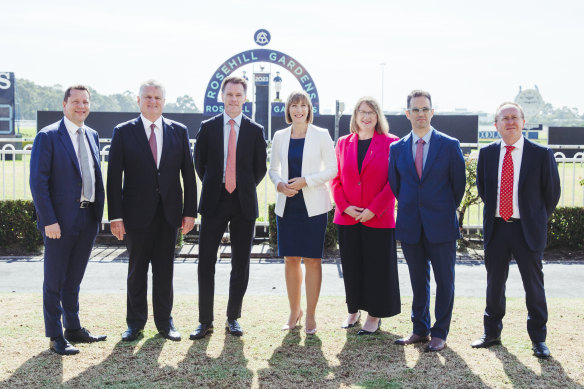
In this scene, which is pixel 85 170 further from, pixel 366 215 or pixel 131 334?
pixel 366 215

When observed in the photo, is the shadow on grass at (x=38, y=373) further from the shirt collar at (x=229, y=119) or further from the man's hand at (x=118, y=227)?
the shirt collar at (x=229, y=119)

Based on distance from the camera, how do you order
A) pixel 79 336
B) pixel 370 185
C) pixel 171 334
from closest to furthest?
1. pixel 79 336
2. pixel 171 334
3. pixel 370 185

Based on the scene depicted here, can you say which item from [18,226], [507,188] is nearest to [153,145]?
[507,188]

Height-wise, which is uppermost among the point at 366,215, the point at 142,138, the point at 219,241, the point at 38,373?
the point at 142,138

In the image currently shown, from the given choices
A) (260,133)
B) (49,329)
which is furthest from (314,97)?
(49,329)

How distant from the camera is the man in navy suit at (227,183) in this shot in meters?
5.09

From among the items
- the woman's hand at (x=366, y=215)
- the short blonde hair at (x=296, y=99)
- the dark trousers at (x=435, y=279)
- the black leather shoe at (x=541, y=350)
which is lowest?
the black leather shoe at (x=541, y=350)

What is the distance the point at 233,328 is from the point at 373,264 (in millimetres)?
1280

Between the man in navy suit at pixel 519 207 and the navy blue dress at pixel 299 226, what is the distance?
1.34 m

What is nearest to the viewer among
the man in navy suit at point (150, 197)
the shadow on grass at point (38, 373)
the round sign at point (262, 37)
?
the shadow on grass at point (38, 373)

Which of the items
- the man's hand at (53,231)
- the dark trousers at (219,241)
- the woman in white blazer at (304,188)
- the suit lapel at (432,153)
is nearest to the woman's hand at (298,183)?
the woman in white blazer at (304,188)

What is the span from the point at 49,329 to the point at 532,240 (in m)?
3.64

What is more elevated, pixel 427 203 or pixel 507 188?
pixel 507 188

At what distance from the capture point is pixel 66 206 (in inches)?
185
